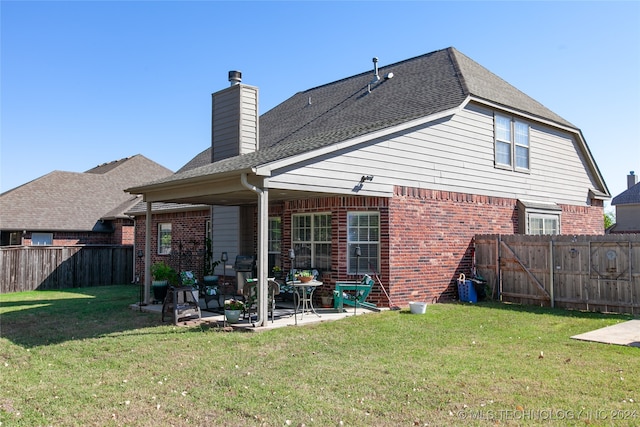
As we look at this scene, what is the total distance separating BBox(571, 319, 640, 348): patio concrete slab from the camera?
Result: 7.80 metres

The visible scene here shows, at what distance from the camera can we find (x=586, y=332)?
8742mm

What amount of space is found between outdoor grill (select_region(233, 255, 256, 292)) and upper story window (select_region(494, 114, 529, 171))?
7224 mm

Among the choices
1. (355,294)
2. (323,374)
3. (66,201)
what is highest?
(66,201)

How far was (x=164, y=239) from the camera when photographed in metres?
18.8

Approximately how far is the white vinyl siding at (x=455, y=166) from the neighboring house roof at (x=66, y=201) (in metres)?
14.7

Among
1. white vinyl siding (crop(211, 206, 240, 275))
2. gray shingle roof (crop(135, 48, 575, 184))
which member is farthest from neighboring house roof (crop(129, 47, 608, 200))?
white vinyl siding (crop(211, 206, 240, 275))

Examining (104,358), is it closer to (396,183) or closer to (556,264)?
(396,183)

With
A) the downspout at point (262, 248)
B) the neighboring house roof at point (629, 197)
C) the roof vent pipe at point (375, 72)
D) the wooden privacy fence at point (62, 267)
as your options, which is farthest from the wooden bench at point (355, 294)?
the neighboring house roof at point (629, 197)

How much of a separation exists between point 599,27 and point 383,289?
7.43 metres

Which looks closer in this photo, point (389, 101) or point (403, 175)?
point (403, 175)

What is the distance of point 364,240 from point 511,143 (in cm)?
592

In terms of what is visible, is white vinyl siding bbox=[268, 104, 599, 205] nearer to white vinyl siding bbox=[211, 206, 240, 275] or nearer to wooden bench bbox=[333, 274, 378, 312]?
wooden bench bbox=[333, 274, 378, 312]

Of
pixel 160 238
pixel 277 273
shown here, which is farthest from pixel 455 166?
pixel 160 238

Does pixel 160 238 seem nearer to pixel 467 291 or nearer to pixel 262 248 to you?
pixel 262 248
